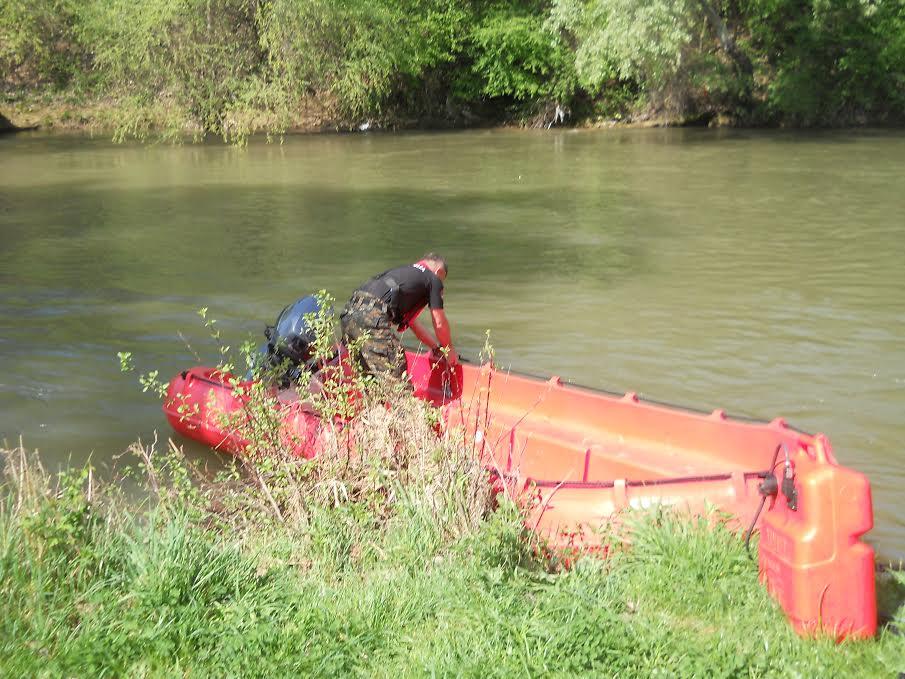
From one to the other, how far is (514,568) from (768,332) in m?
5.96

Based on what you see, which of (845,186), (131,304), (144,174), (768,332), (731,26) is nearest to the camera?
(768,332)

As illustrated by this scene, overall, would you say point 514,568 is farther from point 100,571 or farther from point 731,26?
point 731,26

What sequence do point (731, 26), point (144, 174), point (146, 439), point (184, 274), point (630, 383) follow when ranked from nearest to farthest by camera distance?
1. point (146, 439)
2. point (630, 383)
3. point (184, 274)
4. point (144, 174)
5. point (731, 26)

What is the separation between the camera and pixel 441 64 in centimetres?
3384

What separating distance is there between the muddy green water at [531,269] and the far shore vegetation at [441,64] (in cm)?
308

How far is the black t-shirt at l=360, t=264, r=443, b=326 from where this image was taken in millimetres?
6820

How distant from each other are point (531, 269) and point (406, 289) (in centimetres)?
561

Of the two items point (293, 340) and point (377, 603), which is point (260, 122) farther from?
point (377, 603)

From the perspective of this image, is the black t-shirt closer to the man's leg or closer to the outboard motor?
the man's leg

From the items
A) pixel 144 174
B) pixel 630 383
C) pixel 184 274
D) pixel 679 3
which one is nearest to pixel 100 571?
pixel 630 383

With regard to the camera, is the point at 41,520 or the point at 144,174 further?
the point at 144,174

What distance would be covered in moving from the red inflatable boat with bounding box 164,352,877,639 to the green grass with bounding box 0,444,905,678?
0.21 metres

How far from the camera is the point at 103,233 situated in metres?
15.3

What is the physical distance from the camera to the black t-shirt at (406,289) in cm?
682
